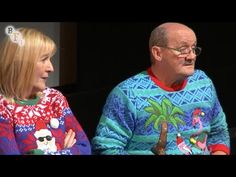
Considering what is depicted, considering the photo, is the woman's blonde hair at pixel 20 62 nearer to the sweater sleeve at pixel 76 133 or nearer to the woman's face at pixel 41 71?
the woman's face at pixel 41 71

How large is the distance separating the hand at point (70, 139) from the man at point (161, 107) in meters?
0.16

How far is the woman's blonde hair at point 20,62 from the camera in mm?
3842

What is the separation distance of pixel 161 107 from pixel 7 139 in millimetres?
846

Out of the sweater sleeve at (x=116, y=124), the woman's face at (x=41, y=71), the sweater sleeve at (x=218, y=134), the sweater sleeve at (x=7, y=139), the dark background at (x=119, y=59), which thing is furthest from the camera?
the dark background at (x=119, y=59)

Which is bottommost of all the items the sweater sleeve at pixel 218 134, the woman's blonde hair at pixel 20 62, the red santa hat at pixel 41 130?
the sweater sleeve at pixel 218 134

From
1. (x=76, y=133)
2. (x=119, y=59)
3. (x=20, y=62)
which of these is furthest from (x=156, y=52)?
(x=119, y=59)

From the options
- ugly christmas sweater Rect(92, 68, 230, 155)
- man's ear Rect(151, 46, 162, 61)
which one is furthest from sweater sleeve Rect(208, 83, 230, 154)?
man's ear Rect(151, 46, 162, 61)

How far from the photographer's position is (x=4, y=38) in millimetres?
3936

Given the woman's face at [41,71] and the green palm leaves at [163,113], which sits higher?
the woman's face at [41,71]

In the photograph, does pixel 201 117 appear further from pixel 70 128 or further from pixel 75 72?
pixel 75 72

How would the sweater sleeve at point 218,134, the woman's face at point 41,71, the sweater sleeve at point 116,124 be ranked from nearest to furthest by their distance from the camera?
1. the woman's face at point 41,71
2. the sweater sleeve at point 116,124
3. the sweater sleeve at point 218,134

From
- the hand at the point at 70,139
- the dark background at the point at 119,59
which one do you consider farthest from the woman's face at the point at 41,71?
the dark background at the point at 119,59

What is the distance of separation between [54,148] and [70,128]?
0.15m

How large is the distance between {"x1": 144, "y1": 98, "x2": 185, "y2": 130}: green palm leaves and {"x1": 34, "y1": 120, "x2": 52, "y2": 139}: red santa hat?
544 millimetres
